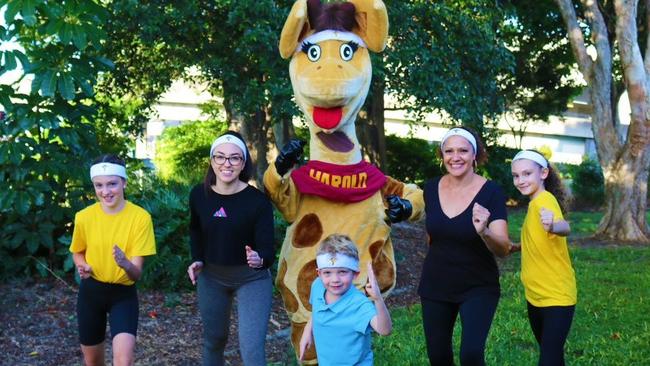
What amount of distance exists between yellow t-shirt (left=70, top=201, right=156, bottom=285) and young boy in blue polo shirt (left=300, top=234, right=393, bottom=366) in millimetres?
1192

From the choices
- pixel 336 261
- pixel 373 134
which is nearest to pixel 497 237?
pixel 336 261

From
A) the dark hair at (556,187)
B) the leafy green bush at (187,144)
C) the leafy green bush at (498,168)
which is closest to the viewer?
the dark hair at (556,187)

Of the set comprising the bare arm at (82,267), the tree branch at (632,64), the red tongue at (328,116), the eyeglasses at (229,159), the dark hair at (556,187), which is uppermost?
the tree branch at (632,64)

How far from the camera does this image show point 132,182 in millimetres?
8008

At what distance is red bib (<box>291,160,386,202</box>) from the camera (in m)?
4.47

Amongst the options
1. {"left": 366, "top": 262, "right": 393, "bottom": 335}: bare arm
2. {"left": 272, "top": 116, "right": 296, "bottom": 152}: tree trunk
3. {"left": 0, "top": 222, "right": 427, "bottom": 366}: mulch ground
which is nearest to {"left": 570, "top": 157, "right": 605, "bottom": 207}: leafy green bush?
{"left": 272, "top": 116, "right": 296, "bottom": 152}: tree trunk

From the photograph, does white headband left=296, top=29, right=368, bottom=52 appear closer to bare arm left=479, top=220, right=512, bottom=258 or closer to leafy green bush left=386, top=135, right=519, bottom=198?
bare arm left=479, top=220, right=512, bottom=258

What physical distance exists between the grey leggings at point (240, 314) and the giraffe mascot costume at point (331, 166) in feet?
1.52

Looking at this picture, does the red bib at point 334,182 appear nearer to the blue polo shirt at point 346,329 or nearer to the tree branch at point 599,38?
the blue polo shirt at point 346,329

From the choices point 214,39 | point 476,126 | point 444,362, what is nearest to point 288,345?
point 444,362

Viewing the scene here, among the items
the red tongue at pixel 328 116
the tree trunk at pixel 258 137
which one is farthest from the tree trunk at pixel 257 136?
the red tongue at pixel 328 116

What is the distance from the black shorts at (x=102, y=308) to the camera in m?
4.06

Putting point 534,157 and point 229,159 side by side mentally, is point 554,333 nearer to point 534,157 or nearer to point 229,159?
point 534,157

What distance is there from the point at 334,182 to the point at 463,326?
1151 mm
